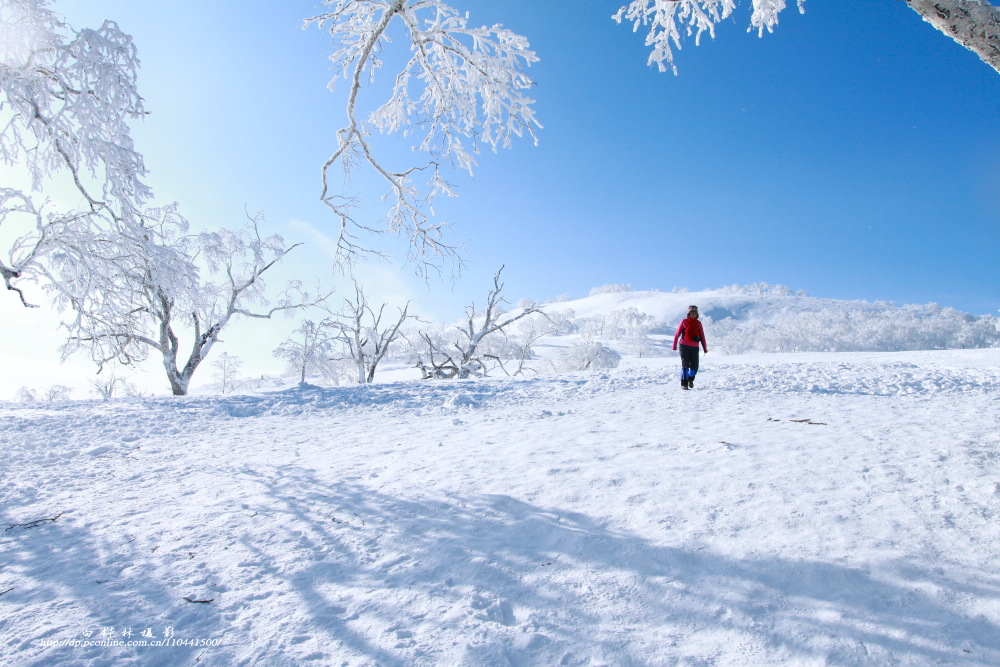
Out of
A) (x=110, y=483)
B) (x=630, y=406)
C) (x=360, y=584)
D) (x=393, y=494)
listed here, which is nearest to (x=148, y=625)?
(x=360, y=584)

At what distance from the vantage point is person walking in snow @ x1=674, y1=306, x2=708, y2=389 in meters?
9.08

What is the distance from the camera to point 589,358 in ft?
109

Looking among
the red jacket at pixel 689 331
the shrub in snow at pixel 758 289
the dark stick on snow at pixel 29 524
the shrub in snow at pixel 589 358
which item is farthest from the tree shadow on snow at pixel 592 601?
the shrub in snow at pixel 758 289

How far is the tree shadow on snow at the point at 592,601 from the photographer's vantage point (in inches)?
71.8

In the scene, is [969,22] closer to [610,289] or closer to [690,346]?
[690,346]

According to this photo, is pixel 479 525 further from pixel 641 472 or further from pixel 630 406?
pixel 630 406

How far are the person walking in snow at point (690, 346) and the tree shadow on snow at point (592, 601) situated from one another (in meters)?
6.94

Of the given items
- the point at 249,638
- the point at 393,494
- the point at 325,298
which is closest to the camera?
the point at 249,638

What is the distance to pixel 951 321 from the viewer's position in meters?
74.8

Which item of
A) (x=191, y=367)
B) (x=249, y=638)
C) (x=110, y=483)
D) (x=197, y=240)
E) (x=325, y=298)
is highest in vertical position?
(x=197, y=240)

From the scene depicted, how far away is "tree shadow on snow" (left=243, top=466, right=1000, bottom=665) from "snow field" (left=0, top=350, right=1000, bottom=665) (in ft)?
0.04

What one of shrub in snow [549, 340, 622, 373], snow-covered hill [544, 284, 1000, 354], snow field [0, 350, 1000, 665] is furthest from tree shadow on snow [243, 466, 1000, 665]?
shrub in snow [549, 340, 622, 373]

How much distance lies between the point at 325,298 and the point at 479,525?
20.0m

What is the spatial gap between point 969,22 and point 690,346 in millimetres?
6480
